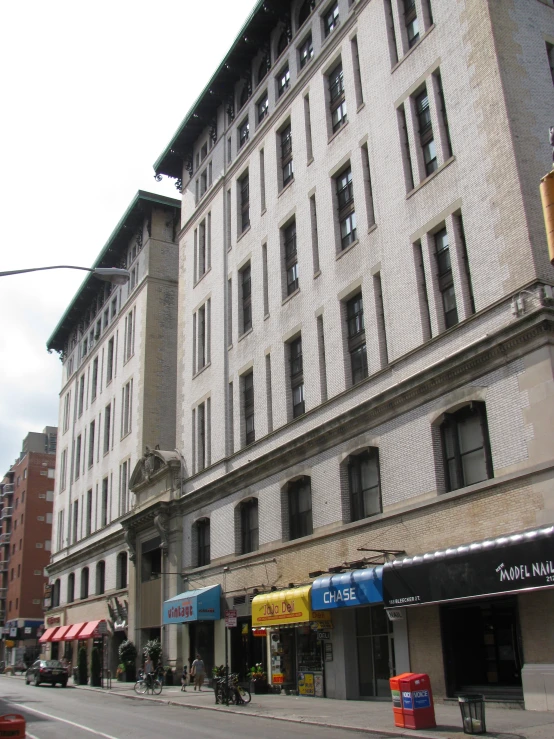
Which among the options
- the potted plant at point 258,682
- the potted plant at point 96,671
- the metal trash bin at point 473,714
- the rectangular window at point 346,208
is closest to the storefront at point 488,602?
the metal trash bin at point 473,714

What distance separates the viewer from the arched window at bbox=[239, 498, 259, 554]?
33719mm

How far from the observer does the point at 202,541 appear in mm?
39031

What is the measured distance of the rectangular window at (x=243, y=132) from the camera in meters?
41.3

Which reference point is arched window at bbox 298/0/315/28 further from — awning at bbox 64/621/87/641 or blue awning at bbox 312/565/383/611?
awning at bbox 64/621/87/641

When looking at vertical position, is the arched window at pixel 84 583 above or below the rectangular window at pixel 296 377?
below

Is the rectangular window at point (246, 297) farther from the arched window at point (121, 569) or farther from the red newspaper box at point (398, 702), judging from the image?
the red newspaper box at point (398, 702)

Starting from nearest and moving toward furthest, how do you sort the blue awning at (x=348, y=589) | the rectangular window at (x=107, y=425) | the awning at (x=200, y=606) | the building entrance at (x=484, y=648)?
1. the building entrance at (x=484, y=648)
2. the blue awning at (x=348, y=589)
3. the awning at (x=200, y=606)
4. the rectangular window at (x=107, y=425)

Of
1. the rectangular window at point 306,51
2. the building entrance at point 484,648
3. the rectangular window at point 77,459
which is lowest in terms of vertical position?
the building entrance at point 484,648

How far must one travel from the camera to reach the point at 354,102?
1190 inches

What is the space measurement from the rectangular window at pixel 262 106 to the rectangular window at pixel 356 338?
50.4ft

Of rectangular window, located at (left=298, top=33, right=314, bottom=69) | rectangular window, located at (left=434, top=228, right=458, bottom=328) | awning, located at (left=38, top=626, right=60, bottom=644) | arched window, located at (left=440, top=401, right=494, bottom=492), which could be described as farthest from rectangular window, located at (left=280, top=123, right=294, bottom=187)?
awning, located at (left=38, top=626, right=60, bottom=644)

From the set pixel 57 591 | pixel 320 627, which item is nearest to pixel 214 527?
pixel 320 627

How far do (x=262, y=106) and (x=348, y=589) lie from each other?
2670 cm

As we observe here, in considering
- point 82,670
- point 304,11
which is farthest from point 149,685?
point 304,11
